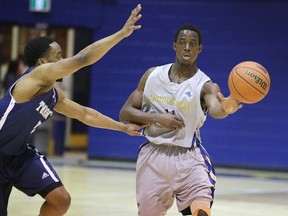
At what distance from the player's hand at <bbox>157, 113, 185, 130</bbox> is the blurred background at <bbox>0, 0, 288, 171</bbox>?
8896 millimetres

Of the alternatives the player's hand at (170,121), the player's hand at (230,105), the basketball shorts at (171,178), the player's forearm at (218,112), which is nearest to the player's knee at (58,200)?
the basketball shorts at (171,178)

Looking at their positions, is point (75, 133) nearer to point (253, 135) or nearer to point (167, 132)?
point (253, 135)

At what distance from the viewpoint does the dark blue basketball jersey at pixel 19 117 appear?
19.6 ft

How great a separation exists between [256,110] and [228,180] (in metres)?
2.27

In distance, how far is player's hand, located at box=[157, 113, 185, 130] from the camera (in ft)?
19.5

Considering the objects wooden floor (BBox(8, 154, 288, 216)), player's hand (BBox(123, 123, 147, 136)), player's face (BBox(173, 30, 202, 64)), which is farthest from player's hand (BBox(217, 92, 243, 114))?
wooden floor (BBox(8, 154, 288, 216))

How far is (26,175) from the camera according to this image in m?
6.20

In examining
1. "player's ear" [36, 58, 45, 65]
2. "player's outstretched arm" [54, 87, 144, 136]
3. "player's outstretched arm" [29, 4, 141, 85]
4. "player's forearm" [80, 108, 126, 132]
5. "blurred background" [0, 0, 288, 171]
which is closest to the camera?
"player's outstretched arm" [29, 4, 141, 85]

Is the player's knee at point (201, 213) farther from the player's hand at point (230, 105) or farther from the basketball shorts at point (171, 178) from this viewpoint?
the player's hand at point (230, 105)

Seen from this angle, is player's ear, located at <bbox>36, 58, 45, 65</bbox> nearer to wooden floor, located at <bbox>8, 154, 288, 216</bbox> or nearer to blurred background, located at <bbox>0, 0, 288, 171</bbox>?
wooden floor, located at <bbox>8, 154, 288, 216</bbox>

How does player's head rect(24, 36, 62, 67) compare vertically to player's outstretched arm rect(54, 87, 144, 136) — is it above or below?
above

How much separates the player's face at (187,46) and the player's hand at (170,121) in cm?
47

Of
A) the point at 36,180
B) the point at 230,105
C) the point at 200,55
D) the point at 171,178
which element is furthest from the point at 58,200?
the point at 200,55

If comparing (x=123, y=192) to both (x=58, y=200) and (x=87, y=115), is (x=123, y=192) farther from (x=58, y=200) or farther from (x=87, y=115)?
(x=58, y=200)
